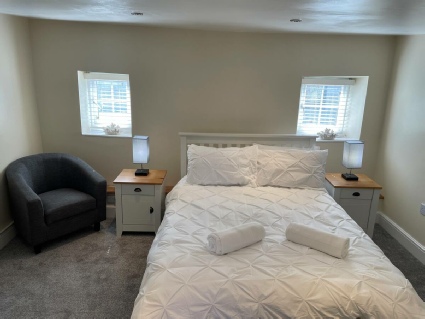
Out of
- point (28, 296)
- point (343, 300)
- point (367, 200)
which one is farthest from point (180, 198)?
point (367, 200)

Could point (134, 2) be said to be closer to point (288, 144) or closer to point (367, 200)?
point (288, 144)

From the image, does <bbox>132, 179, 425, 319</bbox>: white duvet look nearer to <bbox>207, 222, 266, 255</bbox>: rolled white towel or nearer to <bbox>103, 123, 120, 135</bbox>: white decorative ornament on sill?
<bbox>207, 222, 266, 255</bbox>: rolled white towel

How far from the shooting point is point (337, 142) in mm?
3541

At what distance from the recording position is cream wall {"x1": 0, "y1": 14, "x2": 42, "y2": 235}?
9.17 ft

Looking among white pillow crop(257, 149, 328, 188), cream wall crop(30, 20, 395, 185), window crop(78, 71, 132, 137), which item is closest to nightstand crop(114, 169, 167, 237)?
cream wall crop(30, 20, 395, 185)

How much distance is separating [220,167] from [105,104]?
160cm

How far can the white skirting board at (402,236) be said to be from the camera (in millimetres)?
2808

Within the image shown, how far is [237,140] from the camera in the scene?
3.34 metres

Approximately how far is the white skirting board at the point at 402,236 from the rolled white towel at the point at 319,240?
1.48m

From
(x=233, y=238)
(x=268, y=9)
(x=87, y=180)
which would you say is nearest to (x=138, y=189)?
(x=87, y=180)

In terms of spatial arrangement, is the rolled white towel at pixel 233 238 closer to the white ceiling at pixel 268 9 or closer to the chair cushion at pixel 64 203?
the white ceiling at pixel 268 9

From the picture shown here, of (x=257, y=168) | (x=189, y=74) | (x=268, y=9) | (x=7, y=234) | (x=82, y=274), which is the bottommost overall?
(x=82, y=274)

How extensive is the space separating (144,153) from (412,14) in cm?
239

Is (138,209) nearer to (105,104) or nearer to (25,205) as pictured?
(25,205)
